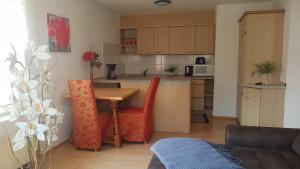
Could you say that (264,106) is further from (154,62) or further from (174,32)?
(154,62)

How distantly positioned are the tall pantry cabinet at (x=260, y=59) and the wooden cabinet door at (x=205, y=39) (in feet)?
4.65

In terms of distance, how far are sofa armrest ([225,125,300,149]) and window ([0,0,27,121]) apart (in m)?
2.24

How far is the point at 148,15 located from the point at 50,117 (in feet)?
16.7

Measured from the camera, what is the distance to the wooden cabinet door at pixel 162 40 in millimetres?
5664

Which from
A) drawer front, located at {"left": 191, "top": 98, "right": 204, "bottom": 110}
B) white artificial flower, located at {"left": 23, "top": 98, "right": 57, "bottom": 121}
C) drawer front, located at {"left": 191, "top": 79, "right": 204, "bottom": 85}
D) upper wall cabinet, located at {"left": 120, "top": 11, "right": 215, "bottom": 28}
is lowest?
drawer front, located at {"left": 191, "top": 98, "right": 204, "bottom": 110}

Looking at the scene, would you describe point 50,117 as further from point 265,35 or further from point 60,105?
point 265,35

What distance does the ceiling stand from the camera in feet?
14.8

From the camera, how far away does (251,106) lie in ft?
12.1

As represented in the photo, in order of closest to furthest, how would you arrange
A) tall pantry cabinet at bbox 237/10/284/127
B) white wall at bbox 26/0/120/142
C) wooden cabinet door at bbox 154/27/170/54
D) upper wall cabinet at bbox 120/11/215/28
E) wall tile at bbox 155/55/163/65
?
1. white wall at bbox 26/0/120/142
2. tall pantry cabinet at bbox 237/10/284/127
3. upper wall cabinet at bbox 120/11/215/28
4. wooden cabinet door at bbox 154/27/170/54
5. wall tile at bbox 155/55/163/65

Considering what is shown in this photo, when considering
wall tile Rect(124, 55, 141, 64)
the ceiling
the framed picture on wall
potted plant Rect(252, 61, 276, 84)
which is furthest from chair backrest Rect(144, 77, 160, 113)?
wall tile Rect(124, 55, 141, 64)

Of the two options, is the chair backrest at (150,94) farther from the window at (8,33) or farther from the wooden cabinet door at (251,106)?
the window at (8,33)

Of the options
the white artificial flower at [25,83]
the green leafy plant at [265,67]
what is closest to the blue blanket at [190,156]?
the white artificial flower at [25,83]

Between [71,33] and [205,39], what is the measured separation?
10.3 feet

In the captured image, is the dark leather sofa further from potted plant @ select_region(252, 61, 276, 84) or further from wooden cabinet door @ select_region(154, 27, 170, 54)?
wooden cabinet door @ select_region(154, 27, 170, 54)
